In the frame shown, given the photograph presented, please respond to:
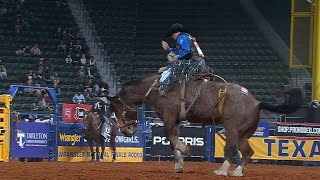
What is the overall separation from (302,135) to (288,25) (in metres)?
14.6

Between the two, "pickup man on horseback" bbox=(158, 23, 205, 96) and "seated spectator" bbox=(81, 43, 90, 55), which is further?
"seated spectator" bbox=(81, 43, 90, 55)

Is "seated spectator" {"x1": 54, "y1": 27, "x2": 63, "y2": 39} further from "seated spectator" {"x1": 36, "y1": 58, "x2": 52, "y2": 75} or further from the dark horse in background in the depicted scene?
the dark horse in background

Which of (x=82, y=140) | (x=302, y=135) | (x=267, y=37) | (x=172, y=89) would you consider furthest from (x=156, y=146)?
(x=267, y=37)

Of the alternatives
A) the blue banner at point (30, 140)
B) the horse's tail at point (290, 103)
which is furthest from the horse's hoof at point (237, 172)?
the blue banner at point (30, 140)

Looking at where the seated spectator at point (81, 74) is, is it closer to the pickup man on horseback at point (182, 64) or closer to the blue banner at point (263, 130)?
the blue banner at point (263, 130)

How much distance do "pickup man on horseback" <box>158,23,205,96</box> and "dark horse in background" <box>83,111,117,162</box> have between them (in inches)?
430

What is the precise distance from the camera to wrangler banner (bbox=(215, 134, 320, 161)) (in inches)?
1169

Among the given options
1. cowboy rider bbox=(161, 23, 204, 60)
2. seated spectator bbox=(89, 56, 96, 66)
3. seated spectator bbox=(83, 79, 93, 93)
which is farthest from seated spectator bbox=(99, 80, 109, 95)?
cowboy rider bbox=(161, 23, 204, 60)

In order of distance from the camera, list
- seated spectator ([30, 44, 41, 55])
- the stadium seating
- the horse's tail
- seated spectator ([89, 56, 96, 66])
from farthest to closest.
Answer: seated spectator ([89, 56, 96, 66]) → seated spectator ([30, 44, 41, 55]) → the stadium seating → the horse's tail

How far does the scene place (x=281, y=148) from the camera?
2988cm

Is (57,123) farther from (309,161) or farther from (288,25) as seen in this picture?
(288,25)

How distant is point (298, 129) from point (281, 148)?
3.01ft

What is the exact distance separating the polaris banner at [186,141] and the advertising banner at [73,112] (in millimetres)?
2772

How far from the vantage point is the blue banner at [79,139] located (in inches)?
1107
